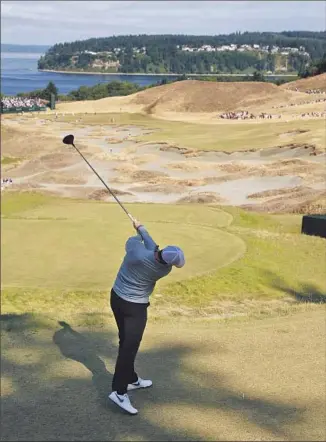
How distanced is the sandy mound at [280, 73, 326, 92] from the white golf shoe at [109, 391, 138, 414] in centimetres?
599

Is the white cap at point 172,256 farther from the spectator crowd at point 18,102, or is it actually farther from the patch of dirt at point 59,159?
the patch of dirt at point 59,159

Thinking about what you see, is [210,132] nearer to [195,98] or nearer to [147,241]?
[195,98]

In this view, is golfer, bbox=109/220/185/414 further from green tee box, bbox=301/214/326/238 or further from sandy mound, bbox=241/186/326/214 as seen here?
sandy mound, bbox=241/186/326/214

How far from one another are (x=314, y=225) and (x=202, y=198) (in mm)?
2042

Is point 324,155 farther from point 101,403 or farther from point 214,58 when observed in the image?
point 101,403

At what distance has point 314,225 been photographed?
32.2 feet

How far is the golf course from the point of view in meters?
5.43

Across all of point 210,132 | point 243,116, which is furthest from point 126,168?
point 243,116

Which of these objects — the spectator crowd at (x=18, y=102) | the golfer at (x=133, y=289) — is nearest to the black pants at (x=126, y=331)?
the golfer at (x=133, y=289)

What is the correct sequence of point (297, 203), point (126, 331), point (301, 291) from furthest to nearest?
point (297, 203)
point (301, 291)
point (126, 331)

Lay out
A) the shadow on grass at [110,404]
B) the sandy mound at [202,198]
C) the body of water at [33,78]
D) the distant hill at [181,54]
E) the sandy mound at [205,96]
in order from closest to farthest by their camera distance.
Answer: the shadow on grass at [110,404] < the body of water at [33,78] < the distant hill at [181,54] < the sandy mound at [205,96] < the sandy mound at [202,198]

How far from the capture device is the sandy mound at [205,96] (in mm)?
10484

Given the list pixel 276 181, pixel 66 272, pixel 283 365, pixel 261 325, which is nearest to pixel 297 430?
pixel 283 365

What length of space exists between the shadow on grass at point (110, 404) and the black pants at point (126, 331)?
0.26m
